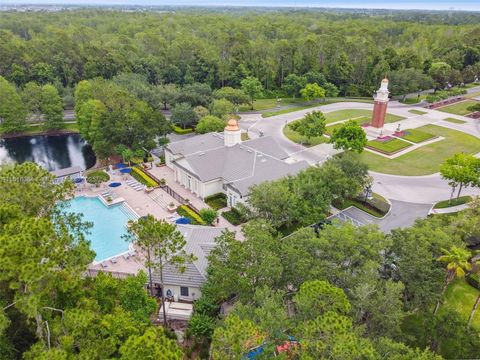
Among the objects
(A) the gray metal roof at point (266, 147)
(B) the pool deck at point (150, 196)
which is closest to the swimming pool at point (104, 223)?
(B) the pool deck at point (150, 196)

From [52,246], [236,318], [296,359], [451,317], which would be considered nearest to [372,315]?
[451,317]

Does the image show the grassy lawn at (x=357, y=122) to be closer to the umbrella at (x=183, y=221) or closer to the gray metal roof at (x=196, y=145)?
the gray metal roof at (x=196, y=145)

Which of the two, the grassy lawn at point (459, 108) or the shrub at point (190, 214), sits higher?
the shrub at point (190, 214)

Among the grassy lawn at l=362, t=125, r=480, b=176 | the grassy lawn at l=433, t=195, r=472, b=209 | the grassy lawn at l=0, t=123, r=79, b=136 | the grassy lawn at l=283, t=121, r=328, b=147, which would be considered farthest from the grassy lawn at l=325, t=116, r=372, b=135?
the grassy lawn at l=0, t=123, r=79, b=136

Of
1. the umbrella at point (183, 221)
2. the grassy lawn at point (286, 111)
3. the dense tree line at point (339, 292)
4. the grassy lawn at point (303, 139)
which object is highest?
the dense tree line at point (339, 292)

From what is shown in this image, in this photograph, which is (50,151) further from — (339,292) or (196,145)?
(339,292)

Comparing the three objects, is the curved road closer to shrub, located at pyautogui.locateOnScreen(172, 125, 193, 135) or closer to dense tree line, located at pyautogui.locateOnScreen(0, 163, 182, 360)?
shrub, located at pyautogui.locateOnScreen(172, 125, 193, 135)

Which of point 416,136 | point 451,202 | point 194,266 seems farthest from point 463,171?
point 194,266
